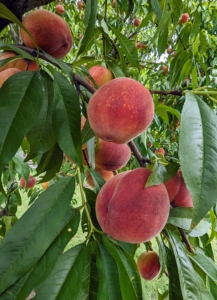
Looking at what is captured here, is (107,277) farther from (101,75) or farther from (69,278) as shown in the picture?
(101,75)

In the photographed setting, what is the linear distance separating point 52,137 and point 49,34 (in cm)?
28

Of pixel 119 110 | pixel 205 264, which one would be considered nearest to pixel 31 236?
pixel 119 110

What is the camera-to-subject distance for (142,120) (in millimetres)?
635

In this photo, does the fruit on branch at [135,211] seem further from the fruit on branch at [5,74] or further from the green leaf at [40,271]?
the fruit on branch at [5,74]

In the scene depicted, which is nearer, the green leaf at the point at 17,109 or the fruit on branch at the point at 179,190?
the green leaf at the point at 17,109

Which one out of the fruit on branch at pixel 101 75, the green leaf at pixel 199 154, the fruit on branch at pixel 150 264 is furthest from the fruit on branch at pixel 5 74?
the fruit on branch at pixel 150 264

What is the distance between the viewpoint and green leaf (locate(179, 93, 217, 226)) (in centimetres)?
44

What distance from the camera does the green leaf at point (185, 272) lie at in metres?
0.61

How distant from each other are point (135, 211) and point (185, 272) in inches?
7.5

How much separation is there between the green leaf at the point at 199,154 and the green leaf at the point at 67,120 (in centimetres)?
20

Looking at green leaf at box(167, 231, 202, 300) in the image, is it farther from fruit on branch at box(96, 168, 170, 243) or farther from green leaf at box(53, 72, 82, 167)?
green leaf at box(53, 72, 82, 167)

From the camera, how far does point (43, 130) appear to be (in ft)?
2.12

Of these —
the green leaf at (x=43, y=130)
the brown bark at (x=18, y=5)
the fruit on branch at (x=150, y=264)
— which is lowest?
the fruit on branch at (x=150, y=264)

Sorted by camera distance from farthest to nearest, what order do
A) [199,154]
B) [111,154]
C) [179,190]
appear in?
[111,154]
[179,190]
[199,154]
